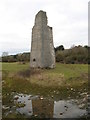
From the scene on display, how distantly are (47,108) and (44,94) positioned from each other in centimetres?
400

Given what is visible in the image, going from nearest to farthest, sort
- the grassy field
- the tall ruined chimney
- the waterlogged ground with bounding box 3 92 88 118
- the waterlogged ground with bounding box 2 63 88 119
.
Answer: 1. the waterlogged ground with bounding box 3 92 88 118
2. the waterlogged ground with bounding box 2 63 88 119
3. the grassy field
4. the tall ruined chimney

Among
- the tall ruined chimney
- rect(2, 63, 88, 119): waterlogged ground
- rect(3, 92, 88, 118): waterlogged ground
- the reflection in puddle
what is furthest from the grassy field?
the reflection in puddle

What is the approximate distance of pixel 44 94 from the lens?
19844mm

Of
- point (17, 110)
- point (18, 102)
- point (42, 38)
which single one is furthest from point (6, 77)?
point (17, 110)

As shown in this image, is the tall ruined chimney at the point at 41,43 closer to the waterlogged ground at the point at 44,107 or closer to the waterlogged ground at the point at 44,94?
the waterlogged ground at the point at 44,94

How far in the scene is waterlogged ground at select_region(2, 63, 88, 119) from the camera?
1491 centimetres

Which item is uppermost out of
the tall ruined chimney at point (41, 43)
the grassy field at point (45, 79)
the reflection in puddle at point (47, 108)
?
the tall ruined chimney at point (41, 43)

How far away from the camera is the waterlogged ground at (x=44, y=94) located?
14906mm

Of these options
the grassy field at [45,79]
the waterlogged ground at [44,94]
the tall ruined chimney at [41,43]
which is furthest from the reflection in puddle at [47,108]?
the tall ruined chimney at [41,43]

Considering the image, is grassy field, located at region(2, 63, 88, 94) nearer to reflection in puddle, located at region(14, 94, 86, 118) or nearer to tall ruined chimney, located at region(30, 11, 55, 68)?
tall ruined chimney, located at region(30, 11, 55, 68)

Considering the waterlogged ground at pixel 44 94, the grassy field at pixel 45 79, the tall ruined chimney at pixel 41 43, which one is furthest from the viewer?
the tall ruined chimney at pixel 41 43

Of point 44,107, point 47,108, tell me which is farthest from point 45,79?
point 47,108

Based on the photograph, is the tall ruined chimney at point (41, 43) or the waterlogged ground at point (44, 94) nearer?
the waterlogged ground at point (44, 94)

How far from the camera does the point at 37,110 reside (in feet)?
50.7
